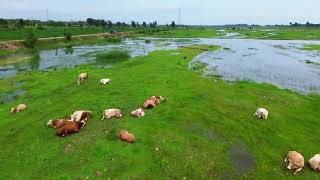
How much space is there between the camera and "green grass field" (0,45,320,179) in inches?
725

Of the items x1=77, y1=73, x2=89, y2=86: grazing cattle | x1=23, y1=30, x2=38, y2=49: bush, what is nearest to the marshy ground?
x1=77, y1=73, x2=89, y2=86: grazing cattle

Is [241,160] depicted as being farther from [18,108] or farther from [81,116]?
[18,108]

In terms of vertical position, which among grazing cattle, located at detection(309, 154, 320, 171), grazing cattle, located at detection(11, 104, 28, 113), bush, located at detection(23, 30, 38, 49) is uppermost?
bush, located at detection(23, 30, 38, 49)

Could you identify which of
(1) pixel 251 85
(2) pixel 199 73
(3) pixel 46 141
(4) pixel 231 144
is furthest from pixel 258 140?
(2) pixel 199 73

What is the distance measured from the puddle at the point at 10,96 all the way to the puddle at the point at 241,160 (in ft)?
71.9

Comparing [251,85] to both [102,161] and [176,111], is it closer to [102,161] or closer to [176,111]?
[176,111]

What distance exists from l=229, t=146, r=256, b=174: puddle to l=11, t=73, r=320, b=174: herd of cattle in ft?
6.07

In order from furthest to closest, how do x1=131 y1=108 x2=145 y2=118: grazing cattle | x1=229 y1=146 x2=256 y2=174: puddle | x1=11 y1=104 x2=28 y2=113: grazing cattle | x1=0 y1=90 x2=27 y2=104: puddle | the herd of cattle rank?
x1=0 y1=90 x2=27 y2=104: puddle < x1=11 y1=104 x2=28 y2=113: grazing cattle < x1=131 y1=108 x2=145 y2=118: grazing cattle < x1=229 y1=146 x2=256 y2=174: puddle < the herd of cattle

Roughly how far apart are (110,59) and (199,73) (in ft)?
81.3

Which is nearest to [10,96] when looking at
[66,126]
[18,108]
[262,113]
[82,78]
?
[18,108]

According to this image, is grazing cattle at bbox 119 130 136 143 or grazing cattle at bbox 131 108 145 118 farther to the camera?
grazing cattle at bbox 131 108 145 118

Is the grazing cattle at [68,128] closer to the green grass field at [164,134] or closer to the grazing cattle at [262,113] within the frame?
the green grass field at [164,134]

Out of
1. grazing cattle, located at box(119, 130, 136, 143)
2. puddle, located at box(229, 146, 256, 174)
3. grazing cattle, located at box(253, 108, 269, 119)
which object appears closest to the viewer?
puddle, located at box(229, 146, 256, 174)

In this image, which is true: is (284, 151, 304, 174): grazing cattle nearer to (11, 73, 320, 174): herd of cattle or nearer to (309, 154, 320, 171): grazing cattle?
(11, 73, 320, 174): herd of cattle
